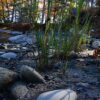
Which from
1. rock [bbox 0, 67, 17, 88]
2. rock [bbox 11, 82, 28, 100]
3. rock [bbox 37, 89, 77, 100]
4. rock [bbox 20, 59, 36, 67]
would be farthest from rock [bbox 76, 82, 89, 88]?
rock [bbox 20, 59, 36, 67]

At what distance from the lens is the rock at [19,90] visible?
2.28 meters

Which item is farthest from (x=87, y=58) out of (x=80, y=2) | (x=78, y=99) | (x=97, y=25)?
(x=97, y=25)

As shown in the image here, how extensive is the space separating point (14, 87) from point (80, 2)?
106cm

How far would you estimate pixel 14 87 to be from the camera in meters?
2.37

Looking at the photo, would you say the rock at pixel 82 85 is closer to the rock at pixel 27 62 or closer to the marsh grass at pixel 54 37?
the marsh grass at pixel 54 37

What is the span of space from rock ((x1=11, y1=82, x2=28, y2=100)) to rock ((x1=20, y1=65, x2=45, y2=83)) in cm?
8

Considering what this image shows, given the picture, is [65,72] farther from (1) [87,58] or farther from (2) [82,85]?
(1) [87,58]

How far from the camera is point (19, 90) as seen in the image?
233cm

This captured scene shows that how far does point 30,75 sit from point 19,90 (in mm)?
197

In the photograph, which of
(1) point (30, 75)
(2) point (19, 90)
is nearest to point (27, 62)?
(1) point (30, 75)

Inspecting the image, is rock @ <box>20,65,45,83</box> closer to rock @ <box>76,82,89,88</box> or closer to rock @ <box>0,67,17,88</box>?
rock @ <box>0,67,17,88</box>

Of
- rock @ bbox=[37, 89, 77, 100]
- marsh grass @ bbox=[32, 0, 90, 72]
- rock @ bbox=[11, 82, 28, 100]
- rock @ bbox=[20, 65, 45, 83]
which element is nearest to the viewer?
rock @ bbox=[37, 89, 77, 100]

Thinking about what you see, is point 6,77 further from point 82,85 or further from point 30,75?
point 82,85

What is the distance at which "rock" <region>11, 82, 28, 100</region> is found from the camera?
228 centimetres
